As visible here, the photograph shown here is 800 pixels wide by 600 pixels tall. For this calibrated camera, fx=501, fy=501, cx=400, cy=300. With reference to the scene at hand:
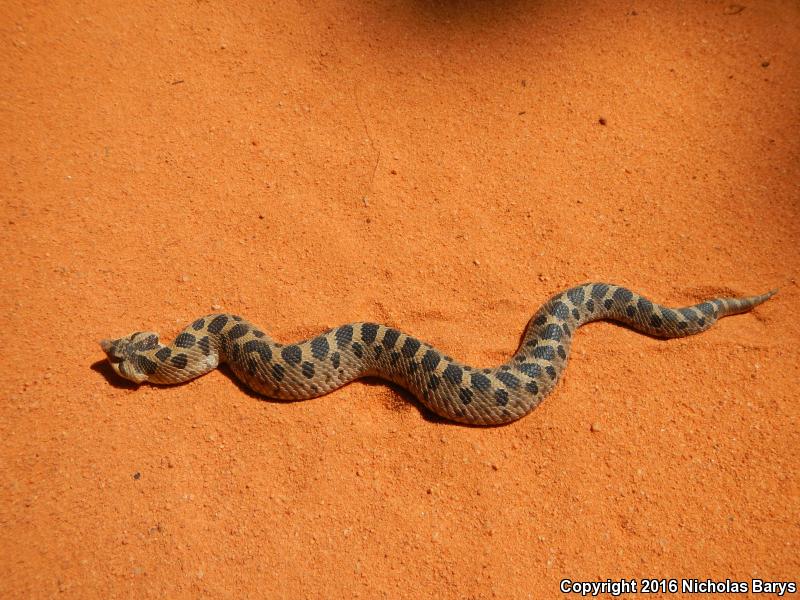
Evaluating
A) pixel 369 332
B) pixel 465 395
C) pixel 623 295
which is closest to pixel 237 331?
pixel 369 332

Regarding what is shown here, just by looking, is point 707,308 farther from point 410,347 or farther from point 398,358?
point 398,358

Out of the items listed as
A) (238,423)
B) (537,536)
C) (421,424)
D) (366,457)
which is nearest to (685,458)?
(537,536)

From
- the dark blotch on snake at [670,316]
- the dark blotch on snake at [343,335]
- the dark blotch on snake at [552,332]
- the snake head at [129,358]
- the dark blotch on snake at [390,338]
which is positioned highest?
the dark blotch on snake at [670,316]

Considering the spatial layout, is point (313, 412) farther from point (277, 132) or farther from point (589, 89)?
point (589, 89)

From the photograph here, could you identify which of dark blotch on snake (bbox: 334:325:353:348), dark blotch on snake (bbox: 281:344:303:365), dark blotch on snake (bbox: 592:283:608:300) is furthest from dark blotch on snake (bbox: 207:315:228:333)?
dark blotch on snake (bbox: 592:283:608:300)

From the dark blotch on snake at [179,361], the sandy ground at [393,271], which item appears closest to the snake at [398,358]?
the dark blotch on snake at [179,361]

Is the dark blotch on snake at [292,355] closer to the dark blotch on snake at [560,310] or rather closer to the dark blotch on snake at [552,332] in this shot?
the dark blotch on snake at [552,332]
